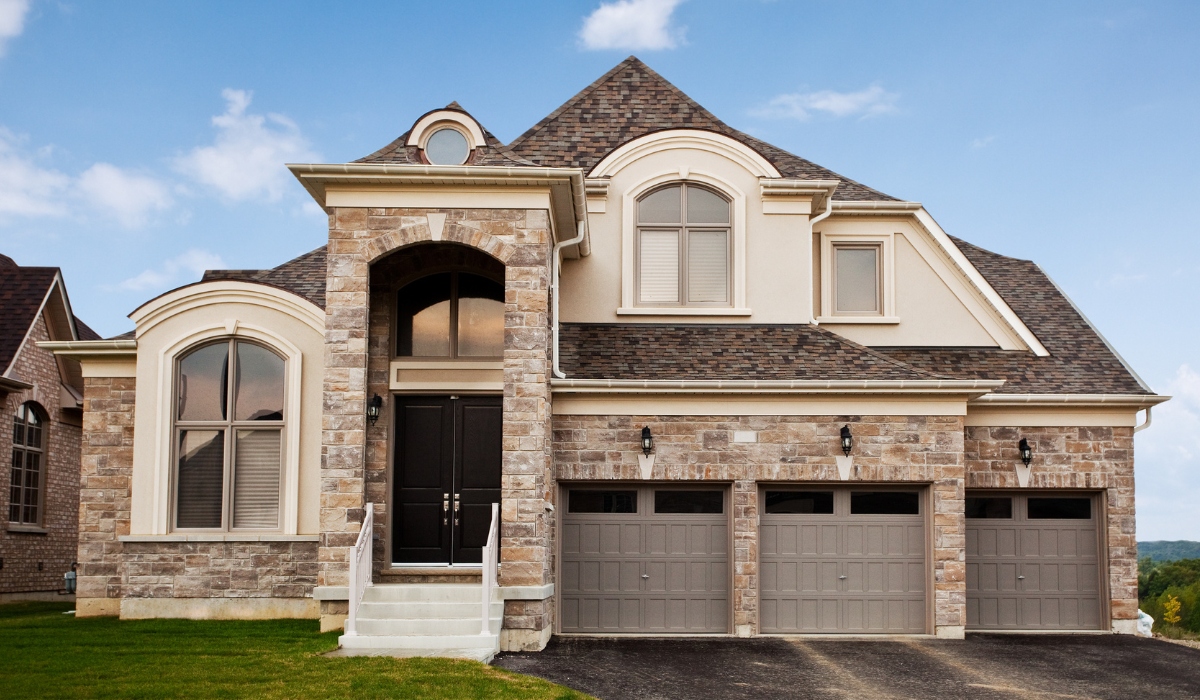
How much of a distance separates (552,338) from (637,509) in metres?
2.35

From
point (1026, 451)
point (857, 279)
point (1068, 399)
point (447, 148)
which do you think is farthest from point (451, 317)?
point (1068, 399)

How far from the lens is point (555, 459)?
13352 mm

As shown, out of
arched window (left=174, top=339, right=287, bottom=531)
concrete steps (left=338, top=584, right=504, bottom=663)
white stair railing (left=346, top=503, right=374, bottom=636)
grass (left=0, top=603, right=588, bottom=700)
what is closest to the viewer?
grass (left=0, top=603, right=588, bottom=700)

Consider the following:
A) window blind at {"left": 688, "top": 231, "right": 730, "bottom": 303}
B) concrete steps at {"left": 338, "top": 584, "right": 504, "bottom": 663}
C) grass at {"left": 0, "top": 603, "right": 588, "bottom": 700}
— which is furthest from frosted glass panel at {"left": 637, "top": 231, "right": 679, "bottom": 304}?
grass at {"left": 0, "top": 603, "right": 588, "bottom": 700}

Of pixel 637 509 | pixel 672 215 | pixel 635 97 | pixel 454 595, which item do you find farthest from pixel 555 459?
pixel 635 97

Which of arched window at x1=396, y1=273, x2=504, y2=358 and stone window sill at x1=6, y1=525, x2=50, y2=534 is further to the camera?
stone window sill at x1=6, y1=525, x2=50, y2=534

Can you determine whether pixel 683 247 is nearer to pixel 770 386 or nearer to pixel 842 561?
pixel 770 386

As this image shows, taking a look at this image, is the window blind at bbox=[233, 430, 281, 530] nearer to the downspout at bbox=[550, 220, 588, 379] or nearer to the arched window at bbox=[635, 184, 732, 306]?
the downspout at bbox=[550, 220, 588, 379]

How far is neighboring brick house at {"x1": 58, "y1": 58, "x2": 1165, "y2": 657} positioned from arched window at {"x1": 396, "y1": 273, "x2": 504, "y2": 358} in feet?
0.12

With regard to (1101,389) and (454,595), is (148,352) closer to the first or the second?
(454,595)

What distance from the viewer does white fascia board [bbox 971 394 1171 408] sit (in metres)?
14.2

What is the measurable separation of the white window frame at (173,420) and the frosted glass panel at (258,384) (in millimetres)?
111

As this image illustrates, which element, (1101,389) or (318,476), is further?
(1101,389)

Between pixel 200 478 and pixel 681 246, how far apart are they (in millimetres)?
6866
